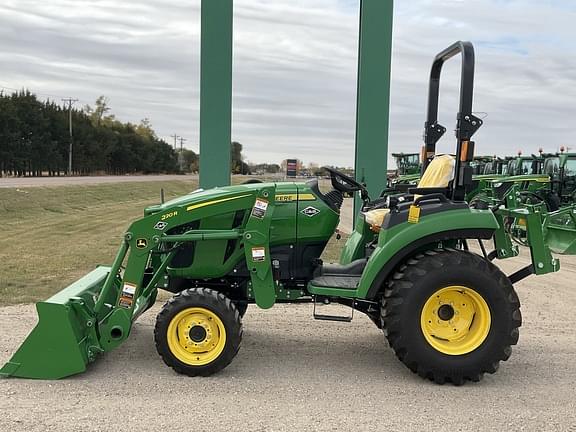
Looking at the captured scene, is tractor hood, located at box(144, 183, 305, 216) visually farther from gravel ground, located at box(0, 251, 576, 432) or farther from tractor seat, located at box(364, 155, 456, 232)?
gravel ground, located at box(0, 251, 576, 432)

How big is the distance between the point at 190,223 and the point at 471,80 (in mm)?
2365

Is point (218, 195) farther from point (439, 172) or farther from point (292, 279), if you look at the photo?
point (439, 172)

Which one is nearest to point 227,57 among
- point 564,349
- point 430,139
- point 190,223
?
point 430,139

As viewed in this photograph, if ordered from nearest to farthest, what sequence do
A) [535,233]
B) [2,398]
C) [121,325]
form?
[2,398] → [121,325] → [535,233]

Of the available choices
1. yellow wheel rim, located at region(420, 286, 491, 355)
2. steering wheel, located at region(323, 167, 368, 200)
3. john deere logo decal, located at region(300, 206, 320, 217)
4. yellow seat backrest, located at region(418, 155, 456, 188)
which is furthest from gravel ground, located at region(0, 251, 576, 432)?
yellow seat backrest, located at region(418, 155, 456, 188)

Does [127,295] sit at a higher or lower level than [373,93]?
lower

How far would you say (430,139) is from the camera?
5.47m

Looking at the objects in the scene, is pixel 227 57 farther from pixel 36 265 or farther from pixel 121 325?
pixel 121 325

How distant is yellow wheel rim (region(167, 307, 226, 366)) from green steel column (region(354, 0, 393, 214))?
494 centimetres

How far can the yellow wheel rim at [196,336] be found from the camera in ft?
13.7

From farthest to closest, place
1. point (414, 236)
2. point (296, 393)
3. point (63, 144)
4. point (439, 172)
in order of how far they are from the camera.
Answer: point (63, 144) < point (439, 172) < point (414, 236) < point (296, 393)

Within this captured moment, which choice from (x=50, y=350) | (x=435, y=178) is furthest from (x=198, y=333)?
(x=435, y=178)

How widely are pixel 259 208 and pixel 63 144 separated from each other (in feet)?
183

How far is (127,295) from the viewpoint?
425 centimetres
